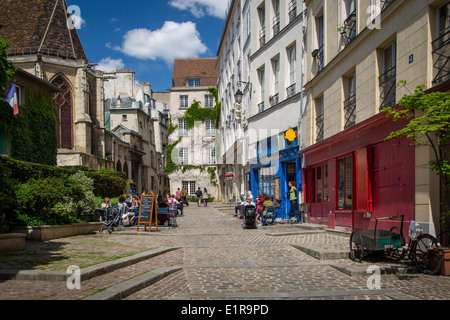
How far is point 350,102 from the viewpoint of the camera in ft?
42.8

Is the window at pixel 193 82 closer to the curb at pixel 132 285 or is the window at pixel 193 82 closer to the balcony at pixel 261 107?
the balcony at pixel 261 107

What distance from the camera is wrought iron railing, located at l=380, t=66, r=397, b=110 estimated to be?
405 inches

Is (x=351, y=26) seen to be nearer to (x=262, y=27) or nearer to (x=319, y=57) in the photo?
(x=319, y=57)

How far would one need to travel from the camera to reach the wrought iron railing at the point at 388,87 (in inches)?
405

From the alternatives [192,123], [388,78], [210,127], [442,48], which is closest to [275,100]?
[388,78]

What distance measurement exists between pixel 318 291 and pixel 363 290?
2.12 ft

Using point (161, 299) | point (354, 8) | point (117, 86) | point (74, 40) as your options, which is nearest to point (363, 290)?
point (161, 299)

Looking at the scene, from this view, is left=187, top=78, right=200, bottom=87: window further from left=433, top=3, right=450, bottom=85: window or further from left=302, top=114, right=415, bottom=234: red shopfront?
left=433, top=3, right=450, bottom=85: window

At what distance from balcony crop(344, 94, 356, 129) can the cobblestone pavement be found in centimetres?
380

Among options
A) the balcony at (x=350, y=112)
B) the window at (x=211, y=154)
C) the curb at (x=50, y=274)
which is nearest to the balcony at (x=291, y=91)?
the balcony at (x=350, y=112)

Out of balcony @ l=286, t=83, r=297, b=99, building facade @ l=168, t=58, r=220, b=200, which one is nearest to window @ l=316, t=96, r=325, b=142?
balcony @ l=286, t=83, r=297, b=99

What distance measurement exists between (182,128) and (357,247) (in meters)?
46.8

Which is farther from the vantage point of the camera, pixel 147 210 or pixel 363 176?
pixel 147 210
